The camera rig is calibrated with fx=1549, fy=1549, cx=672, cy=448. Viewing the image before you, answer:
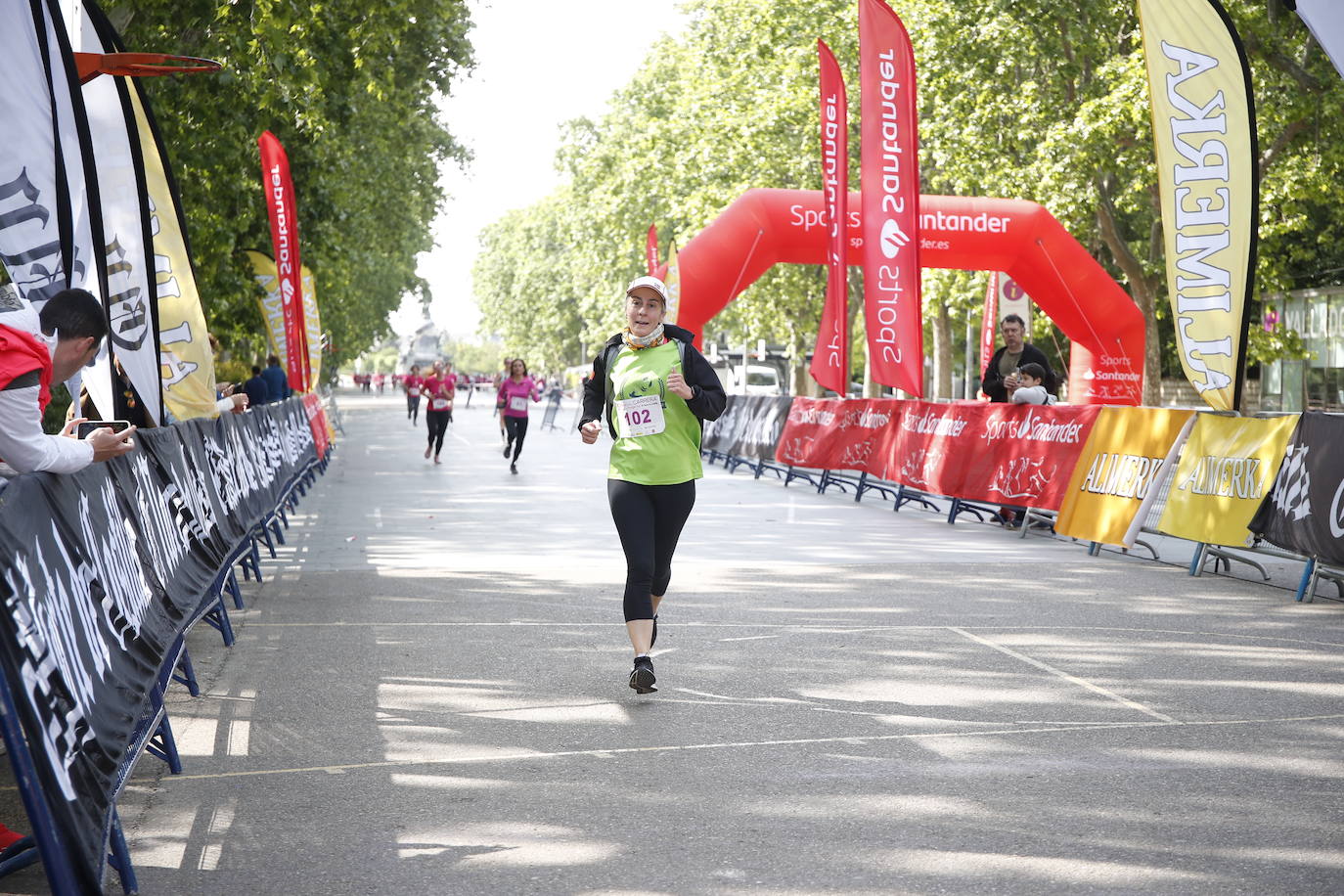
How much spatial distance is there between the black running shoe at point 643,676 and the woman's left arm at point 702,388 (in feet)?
3.94

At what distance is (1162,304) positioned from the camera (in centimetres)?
4684

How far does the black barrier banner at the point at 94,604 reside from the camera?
3795 millimetres

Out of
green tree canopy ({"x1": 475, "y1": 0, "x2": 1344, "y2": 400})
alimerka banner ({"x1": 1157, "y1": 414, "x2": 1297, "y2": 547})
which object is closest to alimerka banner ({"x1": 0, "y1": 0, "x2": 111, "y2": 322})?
alimerka banner ({"x1": 1157, "y1": 414, "x2": 1297, "y2": 547})

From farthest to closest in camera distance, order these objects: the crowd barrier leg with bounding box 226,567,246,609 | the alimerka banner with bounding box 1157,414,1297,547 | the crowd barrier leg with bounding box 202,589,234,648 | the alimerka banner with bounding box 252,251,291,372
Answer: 1. the alimerka banner with bounding box 252,251,291,372
2. the alimerka banner with bounding box 1157,414,1297,547
3. the crowd barrier leg with bounding box 226,567,246,609
4. the crowd barrier leg with bounding box 202,589,234,648

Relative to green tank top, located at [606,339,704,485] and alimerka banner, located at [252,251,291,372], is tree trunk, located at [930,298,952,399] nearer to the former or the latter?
alimerka banner, located at [252,251,291,372]

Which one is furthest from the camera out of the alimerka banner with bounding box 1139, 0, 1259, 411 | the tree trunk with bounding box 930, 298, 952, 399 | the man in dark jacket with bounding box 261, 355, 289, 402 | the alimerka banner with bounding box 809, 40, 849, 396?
the tree trunk with bounding box 930, 298, 952, 399

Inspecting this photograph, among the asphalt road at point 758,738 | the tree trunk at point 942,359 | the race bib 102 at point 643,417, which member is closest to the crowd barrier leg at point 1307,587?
the asphalt road at point 758,738

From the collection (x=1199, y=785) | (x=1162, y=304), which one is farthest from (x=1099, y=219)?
(x=1199, y=785)

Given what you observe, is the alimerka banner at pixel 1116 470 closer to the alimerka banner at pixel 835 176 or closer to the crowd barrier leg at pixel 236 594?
the crowd barrier leg at pixel 236 594

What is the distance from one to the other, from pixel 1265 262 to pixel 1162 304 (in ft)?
52.5

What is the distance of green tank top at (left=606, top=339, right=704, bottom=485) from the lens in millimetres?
7496

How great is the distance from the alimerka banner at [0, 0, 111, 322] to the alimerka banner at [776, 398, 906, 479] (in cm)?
1276

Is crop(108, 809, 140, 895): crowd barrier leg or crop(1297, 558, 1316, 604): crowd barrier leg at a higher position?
crop(1297, 558, 1316, 604): crowd barrier leg

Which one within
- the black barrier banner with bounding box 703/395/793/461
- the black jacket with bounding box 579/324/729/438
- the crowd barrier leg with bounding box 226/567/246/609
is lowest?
the crowd barrier leg with bounding box 226/567/246/609
